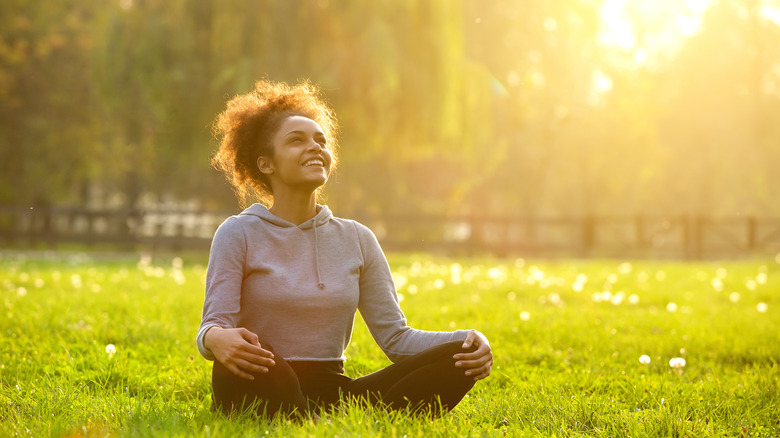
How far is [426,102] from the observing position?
16047 millimetres

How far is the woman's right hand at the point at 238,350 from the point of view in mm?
2635

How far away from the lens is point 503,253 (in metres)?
20.9

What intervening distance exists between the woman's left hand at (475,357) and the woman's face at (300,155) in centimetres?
88

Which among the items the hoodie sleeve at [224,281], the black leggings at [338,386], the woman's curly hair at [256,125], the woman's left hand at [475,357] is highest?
the woman's curly hair at [256,125]

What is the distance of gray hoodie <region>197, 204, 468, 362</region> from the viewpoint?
2.96 meters

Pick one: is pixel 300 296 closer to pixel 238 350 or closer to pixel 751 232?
pixel 238 350

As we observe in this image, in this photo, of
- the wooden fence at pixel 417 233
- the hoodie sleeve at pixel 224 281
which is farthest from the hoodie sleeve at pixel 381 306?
the wooden fence at pixel 417 233

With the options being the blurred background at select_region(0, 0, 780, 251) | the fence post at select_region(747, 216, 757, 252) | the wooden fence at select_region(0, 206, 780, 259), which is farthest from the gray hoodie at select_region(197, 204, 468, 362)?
the fence post at select_region(747, 216, 757, 252)

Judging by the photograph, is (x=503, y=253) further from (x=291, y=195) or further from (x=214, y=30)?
(x=291, y=195)

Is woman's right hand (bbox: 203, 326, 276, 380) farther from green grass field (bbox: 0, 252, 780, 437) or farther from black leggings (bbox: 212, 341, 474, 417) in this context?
green grass field (bbox: 0, 252, 780, 437)

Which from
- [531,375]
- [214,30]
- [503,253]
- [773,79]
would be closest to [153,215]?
[214,30]

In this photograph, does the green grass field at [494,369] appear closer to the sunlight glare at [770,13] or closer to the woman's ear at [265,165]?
the woman's ear at [265,165]

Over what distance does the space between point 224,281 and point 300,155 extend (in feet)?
1.93

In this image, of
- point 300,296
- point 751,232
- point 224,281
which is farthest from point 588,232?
point 224,281
